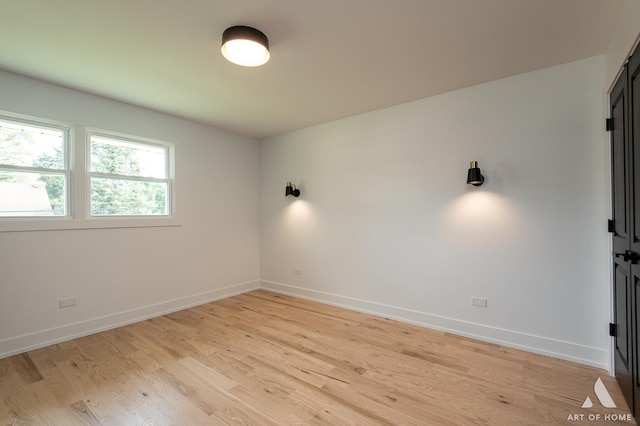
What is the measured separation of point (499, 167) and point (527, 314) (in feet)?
4.85

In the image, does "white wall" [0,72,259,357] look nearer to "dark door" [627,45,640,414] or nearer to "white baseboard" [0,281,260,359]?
"white baseboard" [0,281,260,359]

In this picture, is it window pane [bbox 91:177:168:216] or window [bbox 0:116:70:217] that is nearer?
window [bbox 0:116:70:217]

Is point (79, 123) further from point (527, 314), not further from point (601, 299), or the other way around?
point (601, 299)

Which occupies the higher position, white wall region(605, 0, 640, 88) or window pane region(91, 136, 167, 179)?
white wall region(605, 0, 640, 88)

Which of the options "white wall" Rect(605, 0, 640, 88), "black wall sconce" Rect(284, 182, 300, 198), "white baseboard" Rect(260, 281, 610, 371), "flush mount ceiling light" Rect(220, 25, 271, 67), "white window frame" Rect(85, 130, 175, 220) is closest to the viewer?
"white wall" Rect(605, 0, 640, 88)

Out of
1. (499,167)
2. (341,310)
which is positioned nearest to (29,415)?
(341,310)

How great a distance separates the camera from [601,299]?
249 centimetres

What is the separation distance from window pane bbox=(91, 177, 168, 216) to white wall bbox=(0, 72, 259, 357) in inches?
9.6

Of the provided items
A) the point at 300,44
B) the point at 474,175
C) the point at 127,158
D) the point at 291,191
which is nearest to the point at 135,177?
the point at 127,158

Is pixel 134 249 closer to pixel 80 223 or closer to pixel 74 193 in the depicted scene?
pixel 80 223

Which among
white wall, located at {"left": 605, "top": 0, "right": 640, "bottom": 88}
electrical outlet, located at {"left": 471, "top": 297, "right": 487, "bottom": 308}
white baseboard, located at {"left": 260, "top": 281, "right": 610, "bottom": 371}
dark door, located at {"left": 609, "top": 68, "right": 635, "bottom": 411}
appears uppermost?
white wall, located at {"left": 605, "top": 0, "right": 640, "bottom": 88}

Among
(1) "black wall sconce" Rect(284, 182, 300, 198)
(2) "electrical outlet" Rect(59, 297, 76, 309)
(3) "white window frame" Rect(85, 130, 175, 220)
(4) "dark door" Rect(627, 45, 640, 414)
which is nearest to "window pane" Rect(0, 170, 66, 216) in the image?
(3) "white window frame" Rect(85, 130, 175, 220)

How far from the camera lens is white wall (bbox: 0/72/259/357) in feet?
9.33

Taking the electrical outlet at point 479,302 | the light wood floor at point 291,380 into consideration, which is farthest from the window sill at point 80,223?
the electrical outlet at point 479,302
